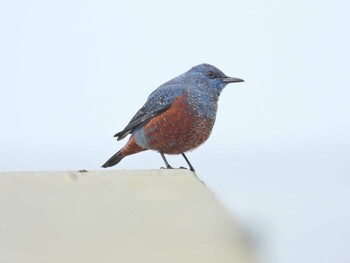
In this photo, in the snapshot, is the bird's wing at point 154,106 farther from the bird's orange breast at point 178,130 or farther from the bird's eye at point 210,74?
the bird's eye at point 210,74

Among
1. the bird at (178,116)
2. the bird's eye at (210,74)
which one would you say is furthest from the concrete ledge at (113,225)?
the bird's eye at (210,74)

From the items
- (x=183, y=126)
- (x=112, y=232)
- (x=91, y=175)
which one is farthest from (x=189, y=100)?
(x=112, y=232)

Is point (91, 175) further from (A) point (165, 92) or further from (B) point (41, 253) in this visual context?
(A) point (165, 92)

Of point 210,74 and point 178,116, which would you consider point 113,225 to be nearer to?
point 178,116

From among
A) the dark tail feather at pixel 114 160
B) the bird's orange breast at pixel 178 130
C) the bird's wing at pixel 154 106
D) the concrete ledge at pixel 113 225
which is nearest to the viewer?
the concrete ledge at pixel 113 225

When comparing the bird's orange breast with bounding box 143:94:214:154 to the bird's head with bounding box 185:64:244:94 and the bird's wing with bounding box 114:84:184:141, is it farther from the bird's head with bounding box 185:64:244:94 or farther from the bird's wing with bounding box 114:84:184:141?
the bird's head with bounding box 185:64:244:94

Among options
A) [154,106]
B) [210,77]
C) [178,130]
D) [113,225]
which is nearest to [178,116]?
[178,130]

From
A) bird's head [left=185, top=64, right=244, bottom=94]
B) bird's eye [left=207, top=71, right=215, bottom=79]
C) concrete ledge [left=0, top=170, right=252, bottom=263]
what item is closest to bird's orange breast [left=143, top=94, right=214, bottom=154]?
bird's head [left=185, top=64, right=244, bottom=94]
